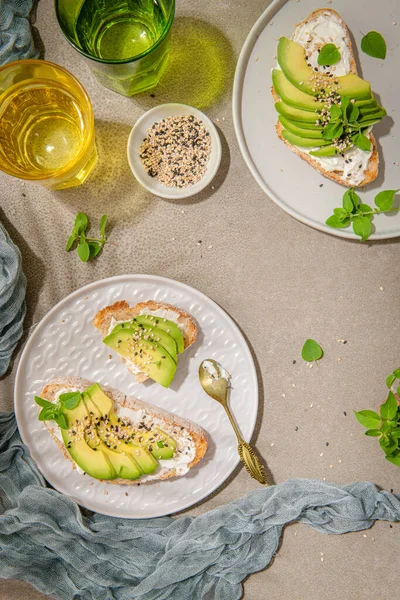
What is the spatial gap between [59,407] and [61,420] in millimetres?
47

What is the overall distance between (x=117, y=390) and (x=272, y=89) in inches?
41.4

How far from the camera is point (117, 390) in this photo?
1.82m

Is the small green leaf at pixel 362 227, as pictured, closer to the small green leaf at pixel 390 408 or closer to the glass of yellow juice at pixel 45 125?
the small green leaf at pixel 390 408

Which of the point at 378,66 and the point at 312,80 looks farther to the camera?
the point at 378,66

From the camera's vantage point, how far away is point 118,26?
1768mm

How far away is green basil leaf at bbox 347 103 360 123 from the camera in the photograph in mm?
1606

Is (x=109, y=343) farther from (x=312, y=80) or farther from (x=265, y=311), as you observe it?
(x=312, y=80)

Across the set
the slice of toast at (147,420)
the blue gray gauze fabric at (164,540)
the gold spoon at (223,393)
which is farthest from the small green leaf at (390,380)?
the slice of toast at (147,420)

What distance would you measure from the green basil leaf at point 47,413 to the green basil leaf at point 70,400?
0.03 meters

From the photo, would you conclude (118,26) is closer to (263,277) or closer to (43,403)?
(263,277)

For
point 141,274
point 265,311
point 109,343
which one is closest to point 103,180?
point 141,274

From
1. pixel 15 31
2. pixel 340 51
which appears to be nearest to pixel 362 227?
pixel 340 51

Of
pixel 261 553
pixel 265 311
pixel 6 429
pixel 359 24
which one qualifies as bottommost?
pixel 261 553

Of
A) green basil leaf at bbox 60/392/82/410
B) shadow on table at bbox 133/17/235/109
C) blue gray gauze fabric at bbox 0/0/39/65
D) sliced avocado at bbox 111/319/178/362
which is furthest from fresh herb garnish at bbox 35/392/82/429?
blue gray gauze fabric at bbox 0/0/39/65
